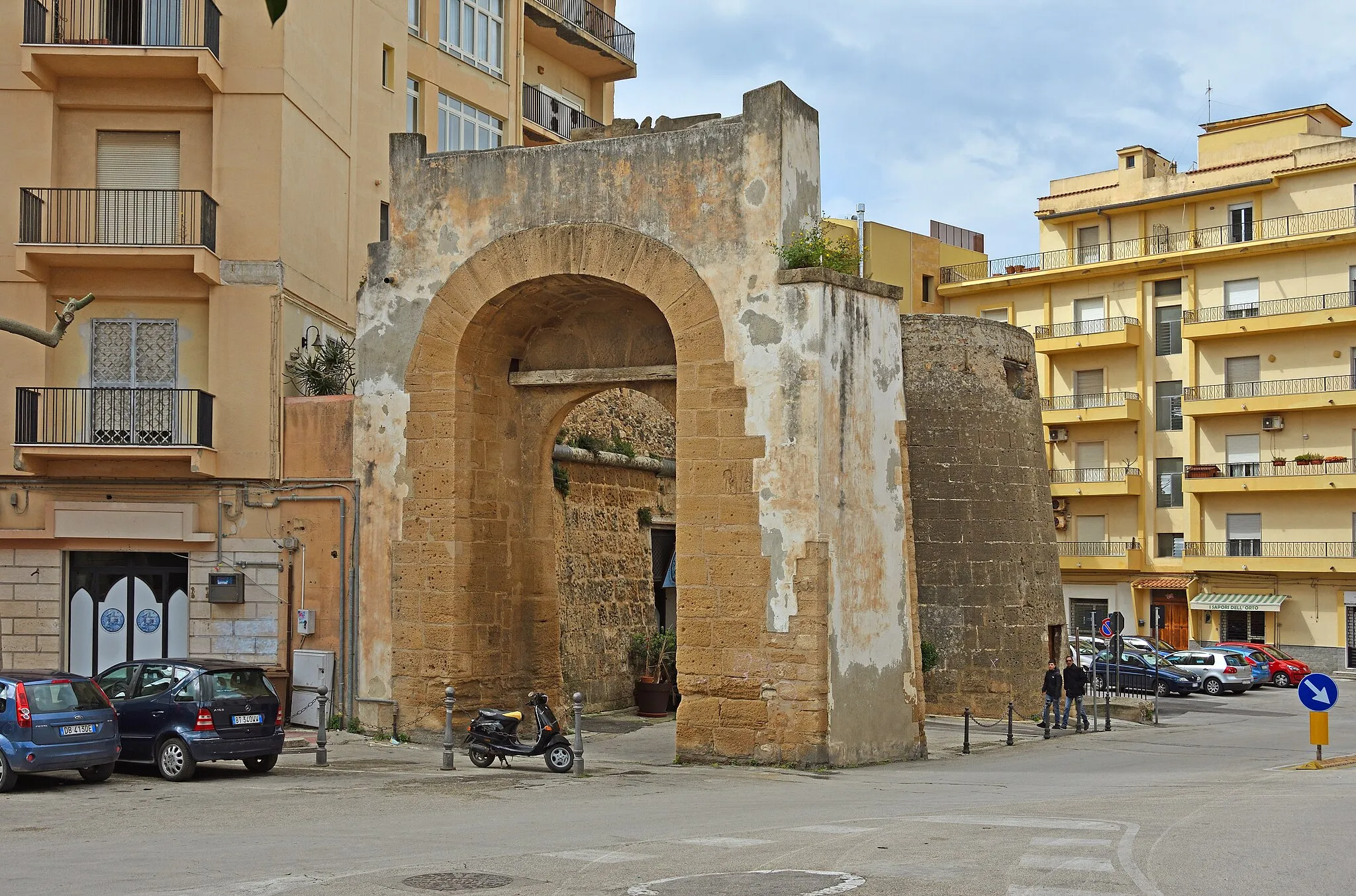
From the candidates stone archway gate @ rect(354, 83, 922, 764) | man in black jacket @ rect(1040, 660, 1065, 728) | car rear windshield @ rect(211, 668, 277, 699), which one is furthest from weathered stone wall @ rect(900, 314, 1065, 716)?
car rear windshield @ rect(211, 668, 277, 699)

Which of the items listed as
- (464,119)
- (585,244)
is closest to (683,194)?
(585,244)

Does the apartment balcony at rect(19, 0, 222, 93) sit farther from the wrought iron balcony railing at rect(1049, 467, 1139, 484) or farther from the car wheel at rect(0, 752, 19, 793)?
the wrought iron balcony railing at rect(1049, 467, 1139, 484)

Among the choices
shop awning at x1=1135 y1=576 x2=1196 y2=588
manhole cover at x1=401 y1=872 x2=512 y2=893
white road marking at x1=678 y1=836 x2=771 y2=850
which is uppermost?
shop awning at x1=1135 y1=576 x2=1196 y2=588

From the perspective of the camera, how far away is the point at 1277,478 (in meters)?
41.3

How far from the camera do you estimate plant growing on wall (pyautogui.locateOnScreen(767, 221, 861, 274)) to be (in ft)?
51.9

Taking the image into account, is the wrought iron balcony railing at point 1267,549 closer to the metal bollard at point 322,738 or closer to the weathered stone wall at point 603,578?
the weathered stone wall at point 603,578

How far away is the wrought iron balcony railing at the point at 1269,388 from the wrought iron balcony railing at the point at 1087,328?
9.98ft

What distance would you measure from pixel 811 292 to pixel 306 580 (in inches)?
305

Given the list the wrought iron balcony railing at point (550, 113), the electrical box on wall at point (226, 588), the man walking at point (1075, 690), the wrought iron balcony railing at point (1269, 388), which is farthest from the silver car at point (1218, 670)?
the electrical box on wall at point (226, 588)

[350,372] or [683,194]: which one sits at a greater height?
[683,194]

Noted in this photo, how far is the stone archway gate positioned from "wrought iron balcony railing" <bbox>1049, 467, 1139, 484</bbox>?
1182 inches

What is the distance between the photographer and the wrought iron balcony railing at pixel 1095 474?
45.5m

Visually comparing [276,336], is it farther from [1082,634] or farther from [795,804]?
Answer: [1082,634]

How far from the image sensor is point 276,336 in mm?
19344
